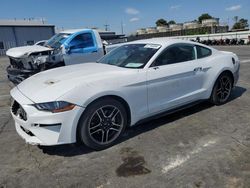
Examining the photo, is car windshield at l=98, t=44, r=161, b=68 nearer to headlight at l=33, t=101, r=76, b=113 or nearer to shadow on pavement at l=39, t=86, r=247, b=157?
shadow on pavement at l=39, t=86, r=247, b=157

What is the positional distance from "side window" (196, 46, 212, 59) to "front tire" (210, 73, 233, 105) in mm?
540

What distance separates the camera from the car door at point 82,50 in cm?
780

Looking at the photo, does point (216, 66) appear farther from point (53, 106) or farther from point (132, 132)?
point (53, 106)

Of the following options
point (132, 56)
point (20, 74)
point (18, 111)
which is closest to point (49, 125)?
point (18, 111)

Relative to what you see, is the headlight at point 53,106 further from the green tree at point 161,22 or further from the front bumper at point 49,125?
the green tree at point 161,22

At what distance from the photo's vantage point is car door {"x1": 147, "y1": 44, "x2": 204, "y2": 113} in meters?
3.99

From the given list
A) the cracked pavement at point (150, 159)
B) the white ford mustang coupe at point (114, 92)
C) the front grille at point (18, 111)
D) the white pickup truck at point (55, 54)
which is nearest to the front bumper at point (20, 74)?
the white pickup truck at point (55, 54)

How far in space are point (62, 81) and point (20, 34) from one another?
146 ft

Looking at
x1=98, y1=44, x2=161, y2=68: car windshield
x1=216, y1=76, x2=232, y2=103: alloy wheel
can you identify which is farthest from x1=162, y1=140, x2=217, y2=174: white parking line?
x1=216, y1=76, x2=232, y2=103: alloy wheel

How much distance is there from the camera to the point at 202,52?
495 centimetres

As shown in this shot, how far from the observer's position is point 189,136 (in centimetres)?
388

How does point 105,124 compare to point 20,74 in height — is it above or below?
below

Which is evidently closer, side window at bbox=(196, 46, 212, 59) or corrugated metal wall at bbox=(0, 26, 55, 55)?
side window at bbox=(196, 46, 212, 59)

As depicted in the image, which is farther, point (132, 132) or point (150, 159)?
point (132, 132)
